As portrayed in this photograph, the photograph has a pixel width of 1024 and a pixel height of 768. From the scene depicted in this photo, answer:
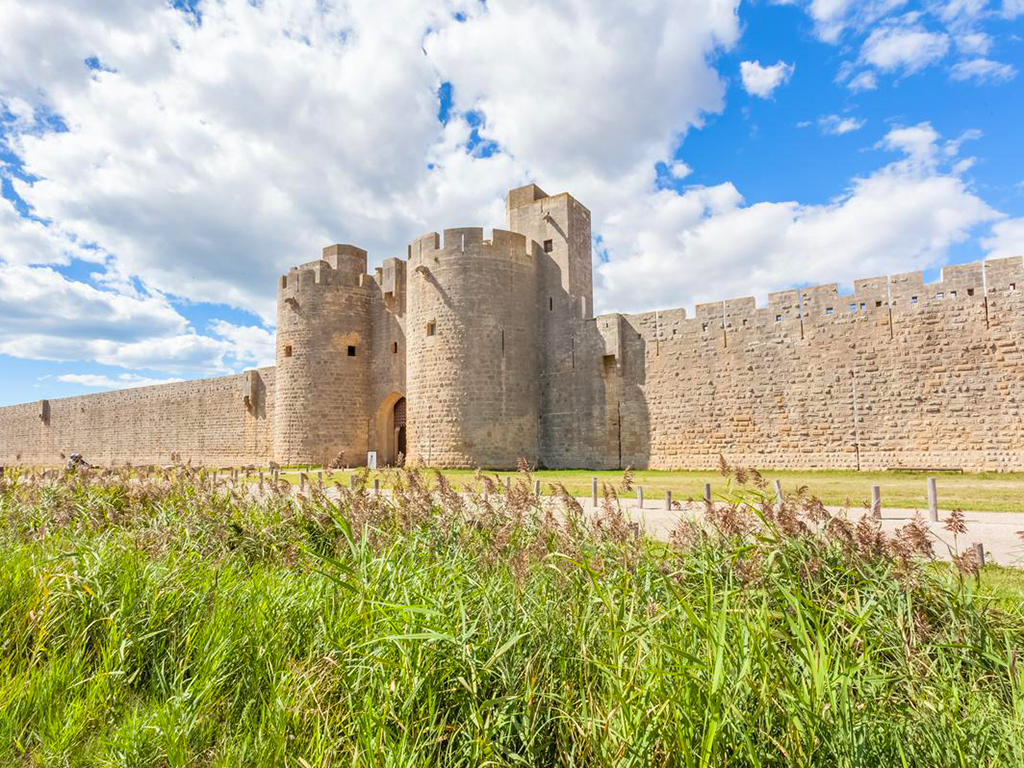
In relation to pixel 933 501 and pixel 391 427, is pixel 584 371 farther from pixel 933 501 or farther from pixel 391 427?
pixel 933 501

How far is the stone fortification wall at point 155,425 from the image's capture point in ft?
88.1

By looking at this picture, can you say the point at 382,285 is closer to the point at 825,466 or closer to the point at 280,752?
the point at 825,466

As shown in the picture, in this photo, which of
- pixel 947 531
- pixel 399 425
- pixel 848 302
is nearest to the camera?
pixel 947 531

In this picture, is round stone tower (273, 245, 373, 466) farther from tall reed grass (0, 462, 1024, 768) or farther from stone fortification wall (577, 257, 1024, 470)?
tall reed grass (0, 462, 1024, 768)

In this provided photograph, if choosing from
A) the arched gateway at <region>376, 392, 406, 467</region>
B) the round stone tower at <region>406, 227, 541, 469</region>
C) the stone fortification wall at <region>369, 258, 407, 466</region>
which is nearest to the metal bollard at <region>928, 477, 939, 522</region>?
the round stone tower at <region>406, 227, 541, 469</region>

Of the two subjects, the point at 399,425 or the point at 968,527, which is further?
the point at 399,425

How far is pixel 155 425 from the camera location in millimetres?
31672

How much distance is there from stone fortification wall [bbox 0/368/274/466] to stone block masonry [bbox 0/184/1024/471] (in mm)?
174

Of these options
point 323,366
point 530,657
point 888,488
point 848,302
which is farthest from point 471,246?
point 530,657

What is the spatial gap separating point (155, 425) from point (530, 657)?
117 feet

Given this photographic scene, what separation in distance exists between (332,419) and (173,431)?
44.2 ft

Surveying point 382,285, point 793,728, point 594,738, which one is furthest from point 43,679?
point 382,285

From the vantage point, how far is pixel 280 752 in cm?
212

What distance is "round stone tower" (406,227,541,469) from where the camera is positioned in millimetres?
19438
